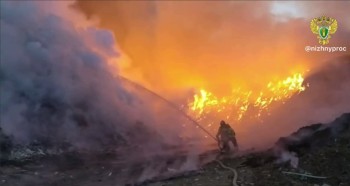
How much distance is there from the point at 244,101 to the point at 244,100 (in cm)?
17

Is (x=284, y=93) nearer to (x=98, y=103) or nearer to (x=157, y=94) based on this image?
(x=157, y=94)

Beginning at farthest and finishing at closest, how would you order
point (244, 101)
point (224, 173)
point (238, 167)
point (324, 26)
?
1. point (244, 101)
2. point (324, 26)
3. point (238, 167)
4. point (224, 173)

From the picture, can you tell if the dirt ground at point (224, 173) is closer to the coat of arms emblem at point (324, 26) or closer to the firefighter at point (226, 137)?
the firefighter at point (226, 137)

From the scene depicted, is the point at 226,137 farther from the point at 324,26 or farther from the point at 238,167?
the point at 324,26

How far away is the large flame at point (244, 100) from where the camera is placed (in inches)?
1179

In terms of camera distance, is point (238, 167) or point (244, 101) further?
point (244, 101)

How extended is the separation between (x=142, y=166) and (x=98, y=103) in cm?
931

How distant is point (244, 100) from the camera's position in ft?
105

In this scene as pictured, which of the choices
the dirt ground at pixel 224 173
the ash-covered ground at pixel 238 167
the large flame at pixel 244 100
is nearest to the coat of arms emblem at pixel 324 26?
the large flame at pixel 244 100

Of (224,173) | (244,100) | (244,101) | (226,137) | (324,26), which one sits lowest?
(224,173)

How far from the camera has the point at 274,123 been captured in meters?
27.2

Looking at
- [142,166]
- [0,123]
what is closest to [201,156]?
[142,166]

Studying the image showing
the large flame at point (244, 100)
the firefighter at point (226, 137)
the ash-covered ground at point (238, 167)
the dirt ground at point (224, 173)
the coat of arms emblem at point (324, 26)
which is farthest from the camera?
the large flame at point (244, 100)

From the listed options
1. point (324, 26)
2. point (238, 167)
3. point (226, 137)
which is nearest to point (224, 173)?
point (238, 167)
